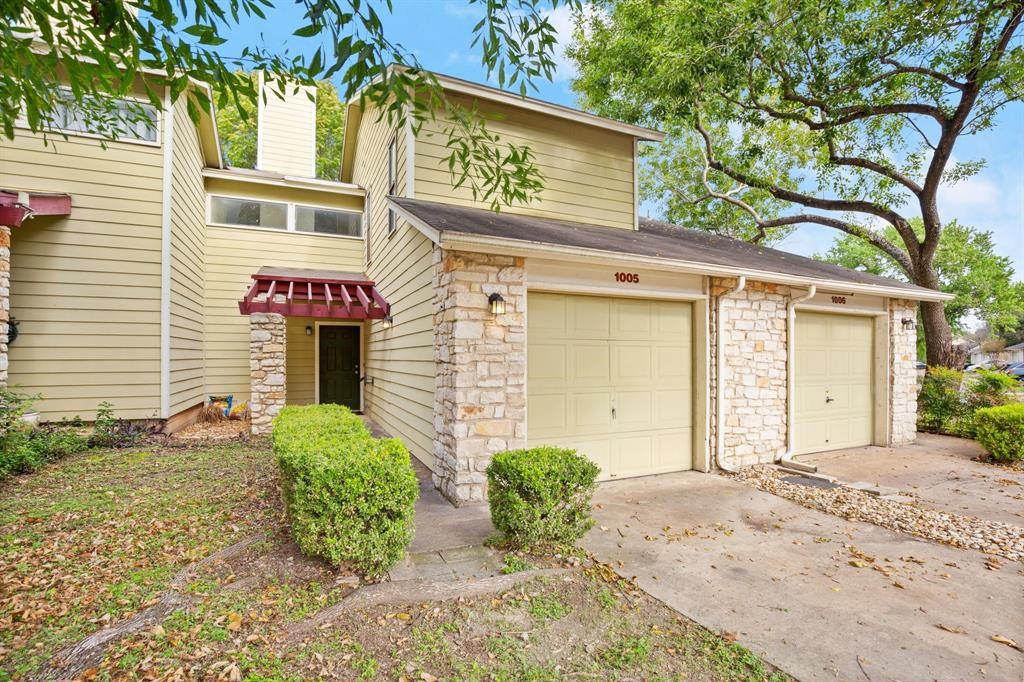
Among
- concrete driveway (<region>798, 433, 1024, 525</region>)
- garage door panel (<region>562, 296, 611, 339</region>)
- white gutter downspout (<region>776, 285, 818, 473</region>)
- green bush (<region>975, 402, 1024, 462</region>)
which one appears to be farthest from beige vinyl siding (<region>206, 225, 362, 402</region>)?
green bush (<region>975, 402, 1024, 462</region>)

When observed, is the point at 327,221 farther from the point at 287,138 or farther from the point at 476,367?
the point at 476,367

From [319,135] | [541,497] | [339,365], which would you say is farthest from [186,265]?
[319,135]

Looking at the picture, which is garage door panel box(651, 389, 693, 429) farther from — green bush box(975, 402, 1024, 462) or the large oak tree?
the large oak tree

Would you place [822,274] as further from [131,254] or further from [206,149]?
[206,149]

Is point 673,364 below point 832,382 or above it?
above

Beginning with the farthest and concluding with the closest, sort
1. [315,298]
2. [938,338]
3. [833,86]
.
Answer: [938,338]
[833,86]
[315,298]

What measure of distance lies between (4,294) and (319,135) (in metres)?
16.1

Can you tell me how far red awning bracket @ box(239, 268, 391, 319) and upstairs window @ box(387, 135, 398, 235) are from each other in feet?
4.45

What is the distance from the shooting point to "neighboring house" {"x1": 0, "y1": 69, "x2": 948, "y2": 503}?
5.27 metres

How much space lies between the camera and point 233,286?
10461 mm

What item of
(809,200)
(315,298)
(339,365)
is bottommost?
(339,365)

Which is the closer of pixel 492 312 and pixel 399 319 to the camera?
pixel 492 312

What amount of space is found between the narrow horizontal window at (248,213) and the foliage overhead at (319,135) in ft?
26.3

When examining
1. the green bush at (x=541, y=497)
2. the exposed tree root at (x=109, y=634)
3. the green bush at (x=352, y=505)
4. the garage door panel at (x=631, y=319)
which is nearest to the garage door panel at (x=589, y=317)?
the garage door panel at (x=631, y=319)
